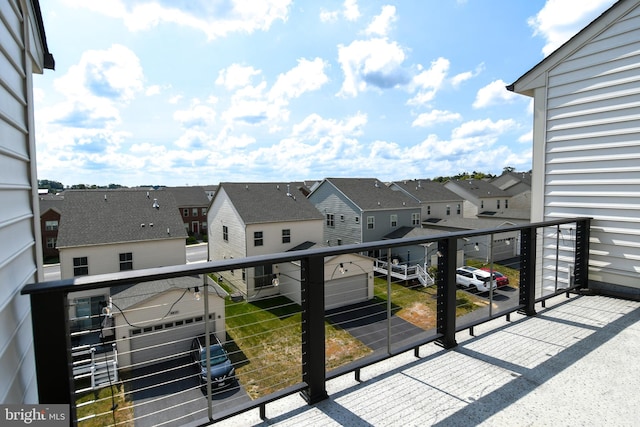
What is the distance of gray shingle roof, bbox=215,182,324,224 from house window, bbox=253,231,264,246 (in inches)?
23.3

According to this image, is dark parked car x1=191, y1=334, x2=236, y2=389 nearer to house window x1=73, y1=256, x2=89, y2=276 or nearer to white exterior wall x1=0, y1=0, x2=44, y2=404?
white exterior wall x1=0, y1=0, x2=44, y2=404

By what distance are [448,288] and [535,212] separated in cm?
308

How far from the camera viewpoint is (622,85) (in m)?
4.00

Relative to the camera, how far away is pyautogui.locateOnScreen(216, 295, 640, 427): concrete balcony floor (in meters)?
1.94

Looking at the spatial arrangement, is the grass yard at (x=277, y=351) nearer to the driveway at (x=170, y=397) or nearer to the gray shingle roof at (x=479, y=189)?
the driveway at (x=170, y=397)

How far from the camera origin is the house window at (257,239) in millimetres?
17172

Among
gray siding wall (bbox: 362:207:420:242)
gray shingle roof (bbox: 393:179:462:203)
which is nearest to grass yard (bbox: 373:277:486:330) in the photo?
gray siding wall (bbox: 362:207:420:242)

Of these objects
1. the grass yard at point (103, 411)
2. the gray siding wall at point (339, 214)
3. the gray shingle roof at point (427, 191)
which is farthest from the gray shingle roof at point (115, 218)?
the gray shingle roof at point (427, 191)

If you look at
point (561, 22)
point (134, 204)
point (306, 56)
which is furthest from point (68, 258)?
point (561, 22)

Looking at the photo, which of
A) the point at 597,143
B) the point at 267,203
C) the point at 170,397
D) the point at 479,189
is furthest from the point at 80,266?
the point at 479,189

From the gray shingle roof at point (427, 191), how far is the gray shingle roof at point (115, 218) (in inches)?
723

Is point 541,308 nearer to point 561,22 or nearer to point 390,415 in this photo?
point 390,415

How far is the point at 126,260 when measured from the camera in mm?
15172

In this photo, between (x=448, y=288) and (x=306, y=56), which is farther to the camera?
(x=306, y=56)
